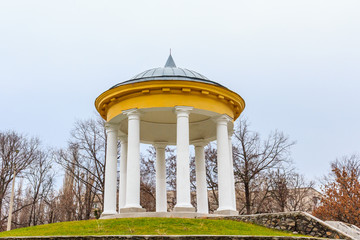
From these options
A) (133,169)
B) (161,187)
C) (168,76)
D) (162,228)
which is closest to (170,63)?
(168,76)

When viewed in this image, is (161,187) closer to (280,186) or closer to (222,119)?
(222,119)

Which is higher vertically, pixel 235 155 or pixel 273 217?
pixel 235 155

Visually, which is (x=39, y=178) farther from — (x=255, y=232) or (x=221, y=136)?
(x=255, y=232)

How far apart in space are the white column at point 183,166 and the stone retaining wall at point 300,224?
348 centimetres

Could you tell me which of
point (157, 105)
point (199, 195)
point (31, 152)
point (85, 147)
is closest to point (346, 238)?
point (157, 105)

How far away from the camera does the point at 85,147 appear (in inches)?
1512

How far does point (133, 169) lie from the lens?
17.5m

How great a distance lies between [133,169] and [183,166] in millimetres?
2541

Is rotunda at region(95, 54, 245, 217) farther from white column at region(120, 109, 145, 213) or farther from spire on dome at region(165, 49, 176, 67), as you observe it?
spire on dome at region(165, 49, 176, 67)

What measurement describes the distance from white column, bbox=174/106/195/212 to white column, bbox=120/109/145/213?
203 cm

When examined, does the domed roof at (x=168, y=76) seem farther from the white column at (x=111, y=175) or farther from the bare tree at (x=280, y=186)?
the bare tree at (x=280, y=186)

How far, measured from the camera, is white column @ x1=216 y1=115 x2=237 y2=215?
18109 mm

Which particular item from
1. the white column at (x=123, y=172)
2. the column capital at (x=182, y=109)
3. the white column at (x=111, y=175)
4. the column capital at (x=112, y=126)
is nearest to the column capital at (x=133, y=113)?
the column capital at (x=182, y=109)

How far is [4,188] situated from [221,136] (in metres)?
32.1
